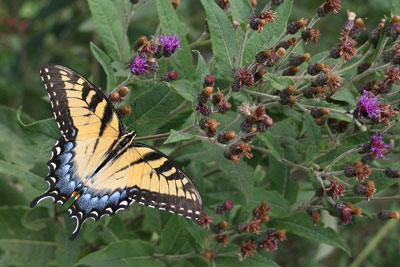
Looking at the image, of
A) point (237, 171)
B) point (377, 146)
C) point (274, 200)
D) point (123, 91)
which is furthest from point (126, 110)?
point (377, 146)

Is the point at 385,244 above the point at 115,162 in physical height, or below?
below

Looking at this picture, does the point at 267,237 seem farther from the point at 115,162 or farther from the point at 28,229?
the point at 28,229

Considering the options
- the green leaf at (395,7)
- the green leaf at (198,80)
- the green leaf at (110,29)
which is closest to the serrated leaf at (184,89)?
the green leaf at (198,80)

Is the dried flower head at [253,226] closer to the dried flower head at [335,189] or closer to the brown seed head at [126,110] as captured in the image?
the dried flower head at [335,189]

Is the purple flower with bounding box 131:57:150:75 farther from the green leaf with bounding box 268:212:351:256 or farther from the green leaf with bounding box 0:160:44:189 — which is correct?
the green leaf with bounding box 268:212:351:256

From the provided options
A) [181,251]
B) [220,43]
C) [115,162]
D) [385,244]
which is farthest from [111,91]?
[385,244]

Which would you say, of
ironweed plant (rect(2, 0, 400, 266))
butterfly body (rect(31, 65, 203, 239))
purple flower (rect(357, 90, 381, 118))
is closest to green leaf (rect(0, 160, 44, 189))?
ironweed plant (rect(2, 0, 400, 266))
